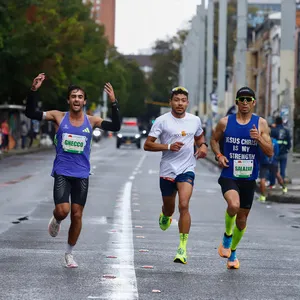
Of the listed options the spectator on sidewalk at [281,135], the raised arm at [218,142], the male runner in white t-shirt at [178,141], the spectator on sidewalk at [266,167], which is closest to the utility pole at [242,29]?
the spectator on sidewalk at [281,135]

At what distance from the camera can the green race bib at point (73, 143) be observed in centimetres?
1109

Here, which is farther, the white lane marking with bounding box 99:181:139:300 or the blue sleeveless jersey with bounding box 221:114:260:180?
the blue sleeveless jersey with bounding box 221:114:260:180

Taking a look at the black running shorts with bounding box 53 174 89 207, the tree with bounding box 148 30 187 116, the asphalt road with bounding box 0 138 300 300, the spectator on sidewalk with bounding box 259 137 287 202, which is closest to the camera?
the asphalt road with bounding box 0 138 300 300

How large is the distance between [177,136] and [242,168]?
86 centimetres

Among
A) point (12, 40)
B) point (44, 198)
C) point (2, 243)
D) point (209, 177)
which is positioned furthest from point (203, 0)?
point (2, 243)

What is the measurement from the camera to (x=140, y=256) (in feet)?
39.4

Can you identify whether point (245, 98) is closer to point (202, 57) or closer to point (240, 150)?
point (240, 150)

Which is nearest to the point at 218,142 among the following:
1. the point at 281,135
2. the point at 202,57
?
the point at 281,135

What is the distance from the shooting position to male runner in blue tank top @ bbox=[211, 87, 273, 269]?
1132 cm

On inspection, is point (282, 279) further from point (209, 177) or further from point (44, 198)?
point (209, 177)

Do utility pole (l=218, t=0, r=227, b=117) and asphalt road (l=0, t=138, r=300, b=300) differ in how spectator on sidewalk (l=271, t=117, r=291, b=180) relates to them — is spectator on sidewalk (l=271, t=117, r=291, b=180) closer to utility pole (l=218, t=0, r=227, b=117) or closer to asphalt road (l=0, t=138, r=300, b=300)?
asphalt road (l=0, t=138, r=300, b=300)

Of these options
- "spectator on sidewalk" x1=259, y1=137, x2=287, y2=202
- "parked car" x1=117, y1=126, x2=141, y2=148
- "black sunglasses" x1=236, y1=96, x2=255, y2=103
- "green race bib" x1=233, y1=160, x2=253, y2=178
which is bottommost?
"parked car" x1=117, y1=126, x2=141, y2=148

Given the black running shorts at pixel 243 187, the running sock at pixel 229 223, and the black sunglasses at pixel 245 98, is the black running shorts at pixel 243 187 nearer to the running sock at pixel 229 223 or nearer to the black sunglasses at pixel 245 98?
the running sock at pixel 229 223

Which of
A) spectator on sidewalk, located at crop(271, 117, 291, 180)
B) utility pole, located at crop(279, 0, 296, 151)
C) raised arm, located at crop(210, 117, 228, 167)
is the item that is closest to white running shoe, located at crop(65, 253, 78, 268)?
raised arm, located at crop(210, 117, 228, 167)
